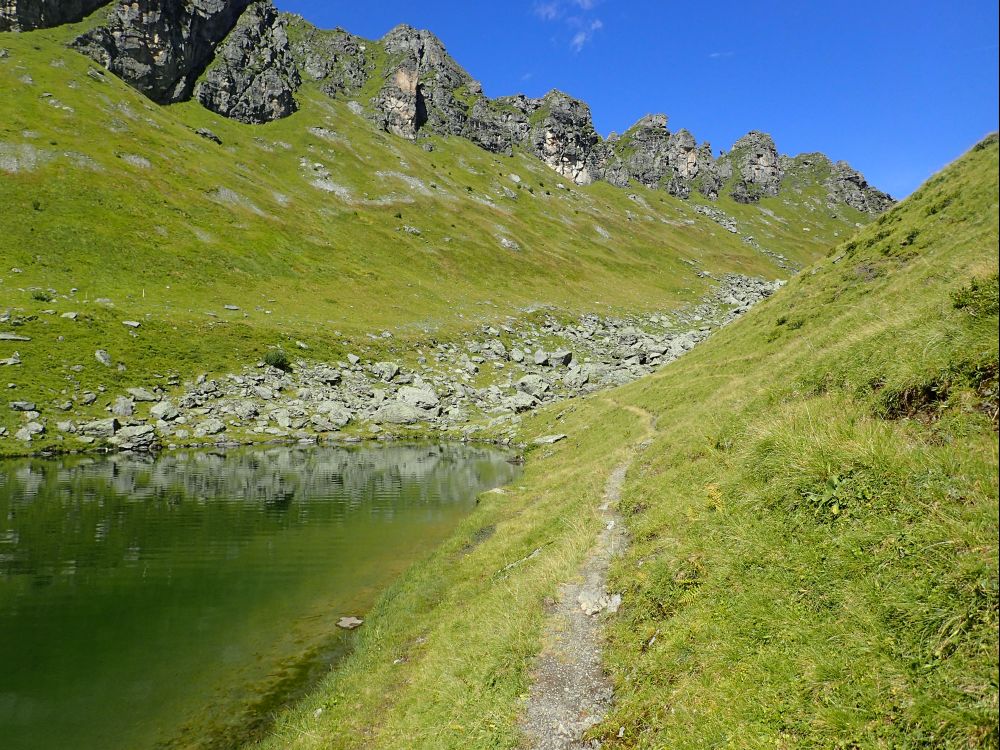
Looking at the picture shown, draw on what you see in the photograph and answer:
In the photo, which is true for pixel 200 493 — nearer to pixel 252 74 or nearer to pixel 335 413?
pixel 335 413

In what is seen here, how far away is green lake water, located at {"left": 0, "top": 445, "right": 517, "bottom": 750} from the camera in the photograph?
51.1ft

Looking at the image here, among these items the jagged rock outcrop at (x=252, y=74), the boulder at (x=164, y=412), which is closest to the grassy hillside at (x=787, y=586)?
the boulder at (x=164, y=412)

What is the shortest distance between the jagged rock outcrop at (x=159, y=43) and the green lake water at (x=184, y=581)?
154340 millimetres

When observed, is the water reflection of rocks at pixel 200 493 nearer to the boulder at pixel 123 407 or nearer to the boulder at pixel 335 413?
the boulder at pixel 335 413

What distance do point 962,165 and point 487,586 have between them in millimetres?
43158

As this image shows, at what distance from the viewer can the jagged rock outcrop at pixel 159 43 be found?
144 meters

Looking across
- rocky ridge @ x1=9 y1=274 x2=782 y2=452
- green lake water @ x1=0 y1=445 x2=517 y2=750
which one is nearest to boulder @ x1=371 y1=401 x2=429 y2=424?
rocky ridge @ x1=9 y1=274 x2=782 y2=452

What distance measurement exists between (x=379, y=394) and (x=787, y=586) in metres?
65.5

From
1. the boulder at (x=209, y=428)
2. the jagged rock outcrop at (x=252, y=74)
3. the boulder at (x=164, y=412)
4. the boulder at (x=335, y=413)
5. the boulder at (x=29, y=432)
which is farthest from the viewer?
the jagged rock outcrop at (x=252, y=74)

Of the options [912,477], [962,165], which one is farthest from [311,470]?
[962,165]

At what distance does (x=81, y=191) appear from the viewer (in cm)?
9175

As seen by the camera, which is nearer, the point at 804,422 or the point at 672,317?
the point at 804,422

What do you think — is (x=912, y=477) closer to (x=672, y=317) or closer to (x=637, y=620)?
(x=637, y=620)

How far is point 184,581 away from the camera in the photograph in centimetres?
2436
